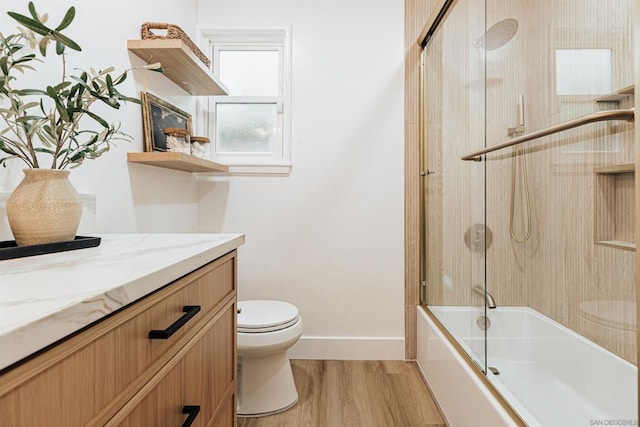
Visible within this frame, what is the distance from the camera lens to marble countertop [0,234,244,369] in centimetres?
38

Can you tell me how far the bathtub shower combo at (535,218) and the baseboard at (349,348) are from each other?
36 cm

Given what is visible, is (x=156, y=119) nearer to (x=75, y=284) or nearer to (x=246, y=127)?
(x=246, y=127)

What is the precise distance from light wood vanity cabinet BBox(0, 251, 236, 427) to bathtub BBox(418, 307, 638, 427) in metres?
0.92

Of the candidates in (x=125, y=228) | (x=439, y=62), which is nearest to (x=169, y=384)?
(x=125, y=228)

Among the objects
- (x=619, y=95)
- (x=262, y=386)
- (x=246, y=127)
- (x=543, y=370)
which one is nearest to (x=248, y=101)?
(x=246, y=127)

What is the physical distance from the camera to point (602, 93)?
1187 mm

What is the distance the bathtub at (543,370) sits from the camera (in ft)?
3.88

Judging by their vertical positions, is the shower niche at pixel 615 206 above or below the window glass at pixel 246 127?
below

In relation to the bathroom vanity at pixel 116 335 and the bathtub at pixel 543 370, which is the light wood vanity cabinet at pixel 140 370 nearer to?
the bathroom vanity at pixel 116 335

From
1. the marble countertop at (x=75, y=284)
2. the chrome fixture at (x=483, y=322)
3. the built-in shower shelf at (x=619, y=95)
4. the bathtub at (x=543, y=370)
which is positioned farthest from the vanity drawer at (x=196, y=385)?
the built-in shower shelf at (x=619, y=95)

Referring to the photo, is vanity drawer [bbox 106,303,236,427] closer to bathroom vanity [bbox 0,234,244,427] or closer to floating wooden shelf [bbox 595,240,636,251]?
bathroom vanity [bbox 0,234,244,427]

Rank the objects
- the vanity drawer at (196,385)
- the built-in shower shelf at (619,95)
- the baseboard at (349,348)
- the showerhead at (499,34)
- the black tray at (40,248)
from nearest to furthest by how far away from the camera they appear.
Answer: the vanity drawer at (196,385) → the black tray at (40,248) → the built-in shower shelf at (619,95) → the showerhead at (499,34) → the baseboard at (349,348)

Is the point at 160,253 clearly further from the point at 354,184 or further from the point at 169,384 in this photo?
the point at 354,184

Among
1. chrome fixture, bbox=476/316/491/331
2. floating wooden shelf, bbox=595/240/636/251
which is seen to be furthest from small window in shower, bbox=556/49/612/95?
chrome fixture, bbox=476/316/491/331
